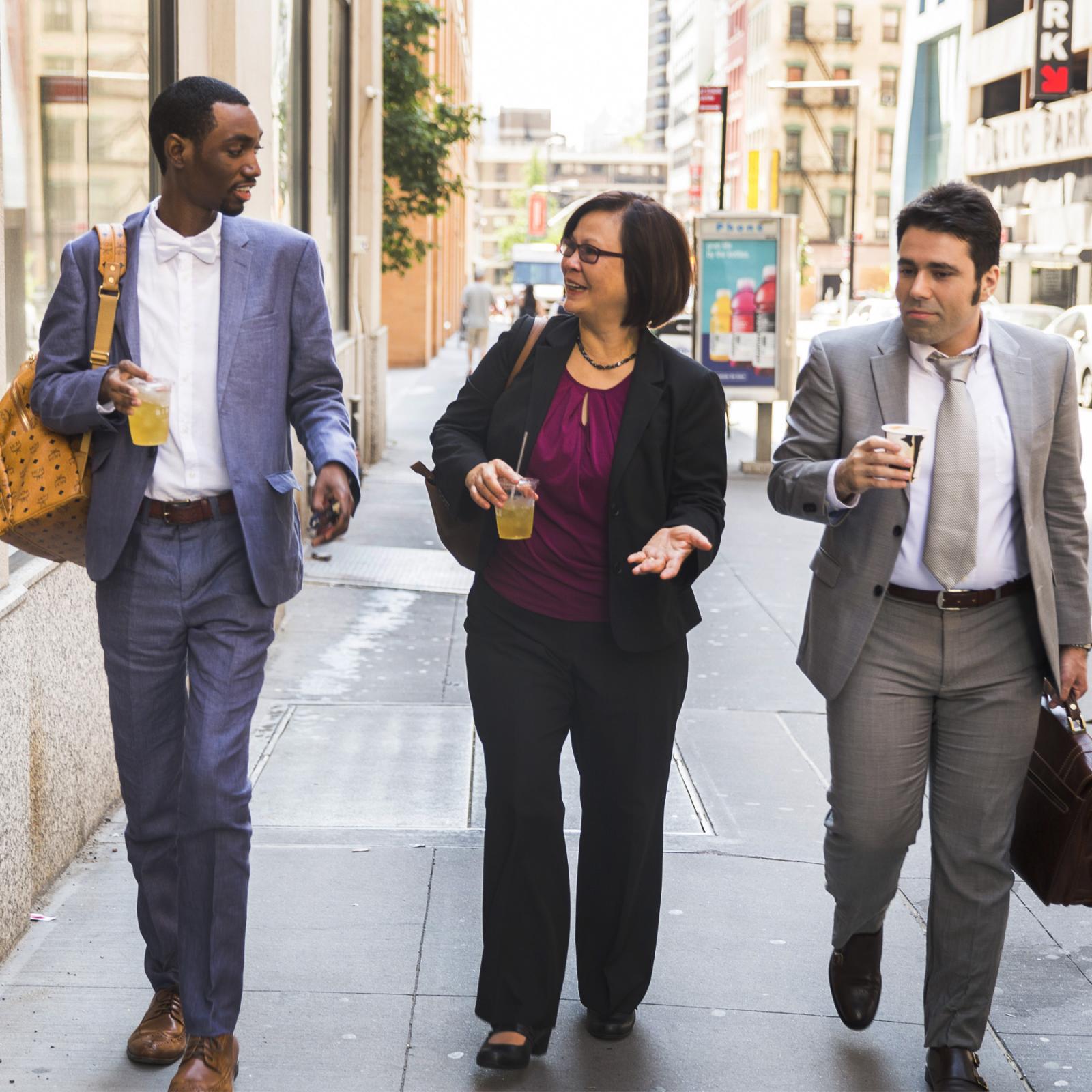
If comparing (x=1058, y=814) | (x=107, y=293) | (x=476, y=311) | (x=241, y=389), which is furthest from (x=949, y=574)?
(x=476, y=311)

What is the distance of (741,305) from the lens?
52.0ft

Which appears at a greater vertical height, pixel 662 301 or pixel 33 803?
pixel 662 301

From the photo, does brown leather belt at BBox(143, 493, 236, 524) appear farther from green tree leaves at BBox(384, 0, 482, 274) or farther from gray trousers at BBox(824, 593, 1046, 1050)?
green tree leaves at BBox(384, 0, 482, 274)

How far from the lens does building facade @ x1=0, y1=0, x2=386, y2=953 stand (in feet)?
13.9

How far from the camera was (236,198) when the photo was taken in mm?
3373

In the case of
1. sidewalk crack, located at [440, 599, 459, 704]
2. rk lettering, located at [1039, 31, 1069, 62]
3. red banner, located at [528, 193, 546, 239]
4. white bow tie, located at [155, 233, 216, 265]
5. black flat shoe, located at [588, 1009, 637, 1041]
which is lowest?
sidewalk crack, located at [440, 599, 459, 704]

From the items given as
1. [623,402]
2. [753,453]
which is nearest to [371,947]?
[623,402]

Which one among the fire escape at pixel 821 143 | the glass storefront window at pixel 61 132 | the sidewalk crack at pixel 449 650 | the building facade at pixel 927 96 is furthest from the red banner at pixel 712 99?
the fire escape at pixel 821 143

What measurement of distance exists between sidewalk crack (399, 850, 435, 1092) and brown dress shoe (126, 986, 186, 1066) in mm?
491

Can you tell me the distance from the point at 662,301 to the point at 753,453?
578 inches

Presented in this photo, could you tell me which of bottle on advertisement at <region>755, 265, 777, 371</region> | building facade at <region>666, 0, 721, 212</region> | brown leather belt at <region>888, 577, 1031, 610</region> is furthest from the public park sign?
A: building facade at <region>666, 0, 721, 212</region>

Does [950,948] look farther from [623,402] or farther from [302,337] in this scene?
[302,337]


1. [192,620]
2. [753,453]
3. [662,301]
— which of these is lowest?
[753,453]

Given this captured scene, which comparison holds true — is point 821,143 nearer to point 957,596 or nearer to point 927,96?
point 927,96
